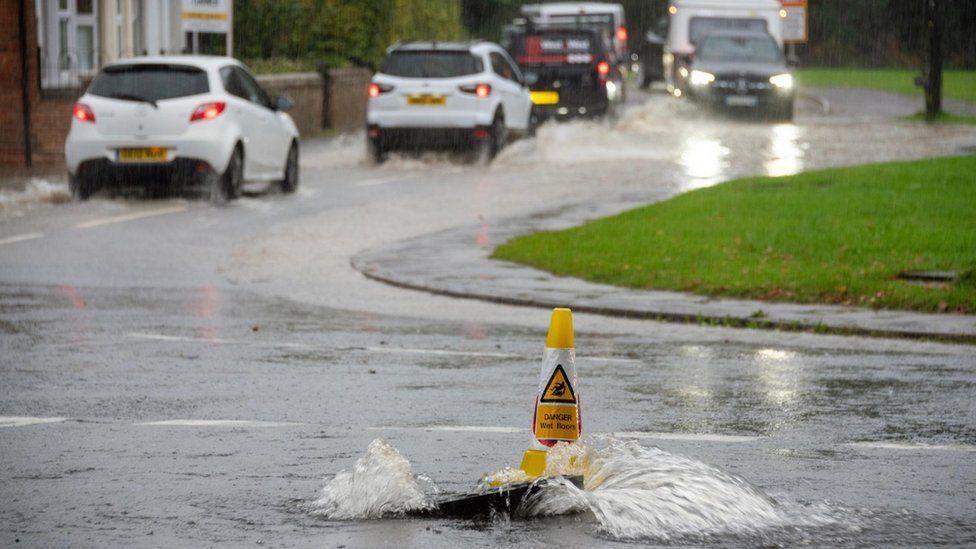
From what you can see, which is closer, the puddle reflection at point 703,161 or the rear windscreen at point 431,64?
the puddle reflection at point 703,161

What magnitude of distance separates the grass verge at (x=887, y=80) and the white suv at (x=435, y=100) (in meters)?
27.2

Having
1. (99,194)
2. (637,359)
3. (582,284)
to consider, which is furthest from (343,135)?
(637,359)

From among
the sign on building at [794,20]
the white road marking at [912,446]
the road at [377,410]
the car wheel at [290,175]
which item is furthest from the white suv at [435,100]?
the sign on building at [794,20]

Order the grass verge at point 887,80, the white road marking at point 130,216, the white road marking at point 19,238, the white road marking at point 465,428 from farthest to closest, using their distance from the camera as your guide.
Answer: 1. the grass verge at point 887,80
2. the white road marking at point 130,216
3. the white road marking at point 19,238
4. the white road marking at point 465,428

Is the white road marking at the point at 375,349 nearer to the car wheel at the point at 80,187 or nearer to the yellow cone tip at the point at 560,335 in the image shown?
the yellow cone tip at the point at 560,335

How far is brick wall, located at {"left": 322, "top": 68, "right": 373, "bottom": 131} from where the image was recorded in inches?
1538

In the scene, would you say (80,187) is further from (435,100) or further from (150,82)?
(435,100)

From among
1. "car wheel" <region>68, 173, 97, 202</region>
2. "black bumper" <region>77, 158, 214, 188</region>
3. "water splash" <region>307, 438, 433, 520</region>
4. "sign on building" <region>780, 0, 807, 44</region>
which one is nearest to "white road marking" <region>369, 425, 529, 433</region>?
"water splash" <region>307, 438, 433, 520</region>

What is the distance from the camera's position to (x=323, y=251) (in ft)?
56.5

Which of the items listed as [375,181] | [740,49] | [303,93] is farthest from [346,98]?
[375,181]

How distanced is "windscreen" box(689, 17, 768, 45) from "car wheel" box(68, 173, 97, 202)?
2686 centimetres

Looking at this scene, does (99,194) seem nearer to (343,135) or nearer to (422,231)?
(422,231)

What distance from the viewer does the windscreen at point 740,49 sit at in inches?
1608

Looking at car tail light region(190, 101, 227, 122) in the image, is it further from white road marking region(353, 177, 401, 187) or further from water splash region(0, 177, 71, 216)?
white road marking region(353, 177, 401, 187)
